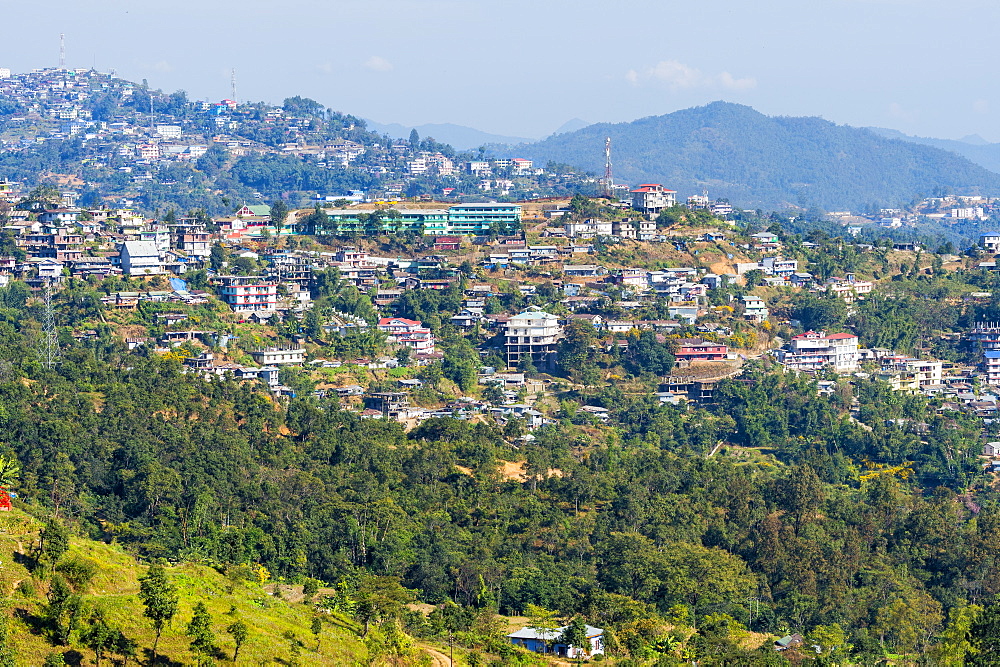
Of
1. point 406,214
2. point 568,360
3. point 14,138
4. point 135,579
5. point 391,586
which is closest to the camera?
point 135,579

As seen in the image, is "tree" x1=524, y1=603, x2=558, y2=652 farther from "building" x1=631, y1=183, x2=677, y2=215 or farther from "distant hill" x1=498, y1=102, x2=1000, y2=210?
"distant hill" x1=498, y1=102, x2=1000, y2=210

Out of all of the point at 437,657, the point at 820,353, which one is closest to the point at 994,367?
the point at 820,353

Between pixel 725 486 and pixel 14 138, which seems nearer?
pixel 725 486

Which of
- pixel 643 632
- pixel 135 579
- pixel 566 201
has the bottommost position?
pixel 643 632

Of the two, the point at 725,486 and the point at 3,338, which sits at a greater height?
the point at 3,338

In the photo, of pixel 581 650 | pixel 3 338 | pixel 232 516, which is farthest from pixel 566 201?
pixel 581 650

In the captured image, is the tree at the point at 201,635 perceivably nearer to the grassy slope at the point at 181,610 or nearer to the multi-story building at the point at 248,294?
the grassy slope at the point at 181,610

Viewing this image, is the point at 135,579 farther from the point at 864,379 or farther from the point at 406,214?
the point at 406,214

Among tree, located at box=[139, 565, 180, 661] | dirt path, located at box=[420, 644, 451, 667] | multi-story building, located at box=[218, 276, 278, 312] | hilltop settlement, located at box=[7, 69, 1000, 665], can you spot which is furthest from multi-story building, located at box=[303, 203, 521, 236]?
tree, located at box=[139, 565, 180, 661]
